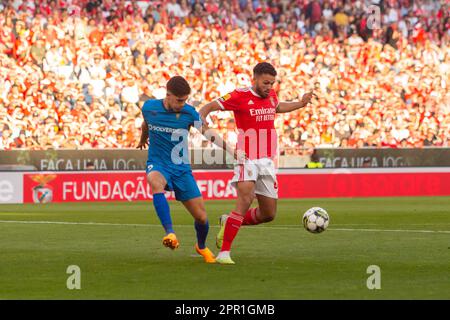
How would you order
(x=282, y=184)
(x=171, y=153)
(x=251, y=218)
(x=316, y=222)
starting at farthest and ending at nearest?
(x=282, y=184), (x=316, y=222), (x=251, y=218), (x=171, y=153)

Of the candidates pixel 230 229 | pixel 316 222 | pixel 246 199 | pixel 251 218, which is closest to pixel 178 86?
pixel 246 199

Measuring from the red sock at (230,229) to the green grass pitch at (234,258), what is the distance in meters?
0.31

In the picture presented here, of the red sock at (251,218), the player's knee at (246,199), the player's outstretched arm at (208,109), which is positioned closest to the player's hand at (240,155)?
the player's knee at (246,199)

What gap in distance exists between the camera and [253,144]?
44.2 feet

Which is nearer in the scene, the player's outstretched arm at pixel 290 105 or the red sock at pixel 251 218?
the player's outstretched arm at pixel 290 105

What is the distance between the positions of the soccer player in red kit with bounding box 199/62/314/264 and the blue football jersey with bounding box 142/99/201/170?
0.20 metres

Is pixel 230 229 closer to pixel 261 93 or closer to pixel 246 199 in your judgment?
pixel 246 199

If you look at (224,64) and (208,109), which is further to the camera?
(224,64)

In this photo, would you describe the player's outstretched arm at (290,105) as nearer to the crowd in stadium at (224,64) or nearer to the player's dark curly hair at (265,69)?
the player's dark curly hair at (265,69)

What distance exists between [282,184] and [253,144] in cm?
1965

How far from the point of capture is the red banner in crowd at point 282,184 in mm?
30125

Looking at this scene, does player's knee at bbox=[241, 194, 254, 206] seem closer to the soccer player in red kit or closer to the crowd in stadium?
the soccer player in red kit
